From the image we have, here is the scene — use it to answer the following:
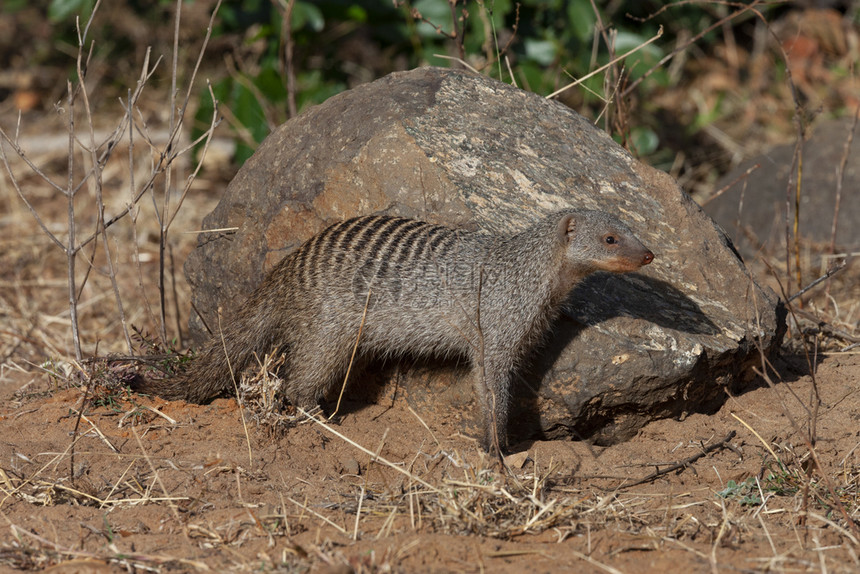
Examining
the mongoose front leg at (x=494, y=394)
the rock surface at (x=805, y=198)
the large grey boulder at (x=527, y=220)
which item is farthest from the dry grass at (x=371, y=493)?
the rock surface at (x=805, y=198)

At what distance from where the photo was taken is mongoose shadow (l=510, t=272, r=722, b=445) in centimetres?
331

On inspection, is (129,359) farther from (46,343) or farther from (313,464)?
(46,343)

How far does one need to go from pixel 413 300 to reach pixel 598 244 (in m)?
0.71

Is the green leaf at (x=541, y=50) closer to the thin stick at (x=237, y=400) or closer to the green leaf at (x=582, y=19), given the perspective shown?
the green leaf at (x=582, y=19)

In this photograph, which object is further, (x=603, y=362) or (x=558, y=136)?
(x=558, y=136)

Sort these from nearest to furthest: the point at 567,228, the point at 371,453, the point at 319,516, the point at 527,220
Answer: the point at 319,516 → the point at 371,453 → the point at 567,228 → the point at 527,220

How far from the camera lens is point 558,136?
383 cm

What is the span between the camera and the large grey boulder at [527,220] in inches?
130

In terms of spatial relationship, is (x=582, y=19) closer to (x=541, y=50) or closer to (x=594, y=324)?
(x=541, y=50)

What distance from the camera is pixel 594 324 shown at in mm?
3307

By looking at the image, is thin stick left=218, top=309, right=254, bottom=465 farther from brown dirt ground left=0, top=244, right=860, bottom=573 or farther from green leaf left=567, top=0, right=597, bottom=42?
green leaf left=567, top=0, right=597, bottom=42

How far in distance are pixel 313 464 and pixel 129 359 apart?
0.93 metres

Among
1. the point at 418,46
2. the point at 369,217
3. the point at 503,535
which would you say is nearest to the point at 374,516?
the point at 503,535

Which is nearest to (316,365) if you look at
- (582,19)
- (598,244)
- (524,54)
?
(598,244)
